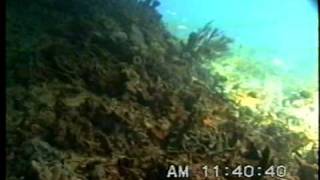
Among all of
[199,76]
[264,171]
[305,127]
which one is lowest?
[264,171]

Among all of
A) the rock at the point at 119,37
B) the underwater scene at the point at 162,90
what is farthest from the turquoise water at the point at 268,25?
the rock at the point at 119,37

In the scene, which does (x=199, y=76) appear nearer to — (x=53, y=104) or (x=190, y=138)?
(x=190, y=138)

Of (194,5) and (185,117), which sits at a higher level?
(194,5)

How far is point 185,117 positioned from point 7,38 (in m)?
0.47

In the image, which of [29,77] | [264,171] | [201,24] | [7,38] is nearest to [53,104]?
[29,77]

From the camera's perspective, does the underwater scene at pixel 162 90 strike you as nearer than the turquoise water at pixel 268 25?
Yes

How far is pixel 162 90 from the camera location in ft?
4.56

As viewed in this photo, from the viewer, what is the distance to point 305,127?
1.43 meters

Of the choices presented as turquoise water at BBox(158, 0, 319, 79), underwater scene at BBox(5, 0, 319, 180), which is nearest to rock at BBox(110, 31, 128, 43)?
underwater scene at BBox(5, 0, 319, 180)

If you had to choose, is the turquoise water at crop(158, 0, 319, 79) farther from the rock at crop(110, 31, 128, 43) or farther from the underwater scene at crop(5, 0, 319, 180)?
the rock at crop(110, 31, 128, 43)

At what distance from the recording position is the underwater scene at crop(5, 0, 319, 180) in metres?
1.30

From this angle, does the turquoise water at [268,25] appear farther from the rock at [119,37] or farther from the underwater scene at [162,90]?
the rock at [119,37]

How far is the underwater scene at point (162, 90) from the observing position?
130cm

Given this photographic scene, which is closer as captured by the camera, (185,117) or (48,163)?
(48,163)
